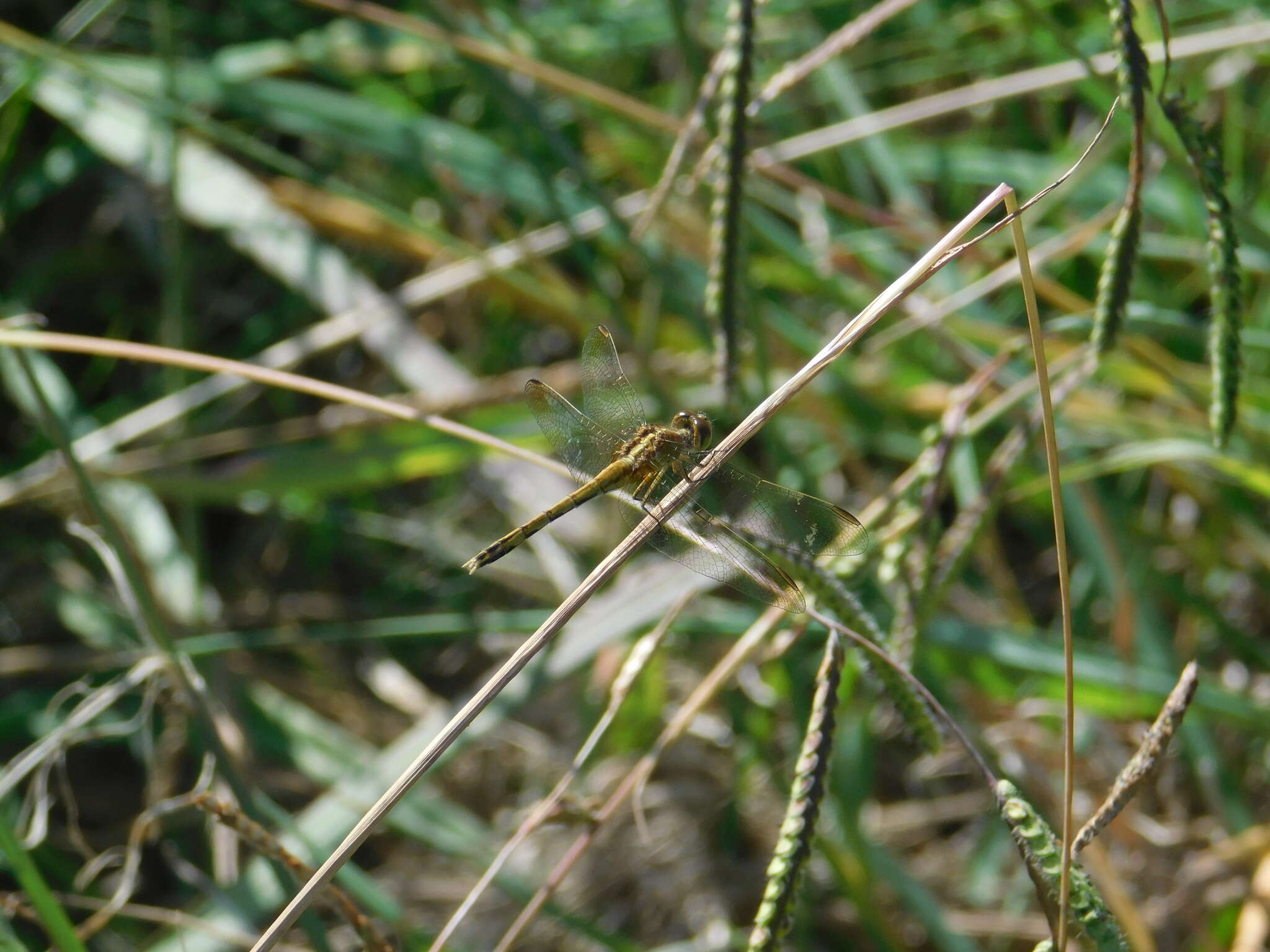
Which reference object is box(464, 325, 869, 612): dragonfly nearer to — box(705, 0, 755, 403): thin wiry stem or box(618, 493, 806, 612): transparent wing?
box(618, 493, 806, 612): transparent wing

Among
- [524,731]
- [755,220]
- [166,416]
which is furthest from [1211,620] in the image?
[166,416]

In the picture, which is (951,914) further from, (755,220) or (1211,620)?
(755,220)

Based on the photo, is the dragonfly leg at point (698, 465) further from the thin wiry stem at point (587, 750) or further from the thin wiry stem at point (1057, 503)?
the thin wiry stem at point (1057, 503)

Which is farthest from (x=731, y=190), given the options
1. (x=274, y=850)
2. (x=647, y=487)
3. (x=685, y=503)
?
(x=274, y=850)

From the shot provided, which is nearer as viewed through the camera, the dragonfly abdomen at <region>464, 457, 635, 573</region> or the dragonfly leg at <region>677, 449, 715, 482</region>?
the dragonfly leg at <region>677, 449, 715, 482</region>

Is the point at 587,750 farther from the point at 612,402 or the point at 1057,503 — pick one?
the point at 612,402

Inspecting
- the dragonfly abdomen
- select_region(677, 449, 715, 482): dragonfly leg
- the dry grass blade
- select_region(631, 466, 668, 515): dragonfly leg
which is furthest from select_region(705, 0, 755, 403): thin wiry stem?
the dry grass blade
